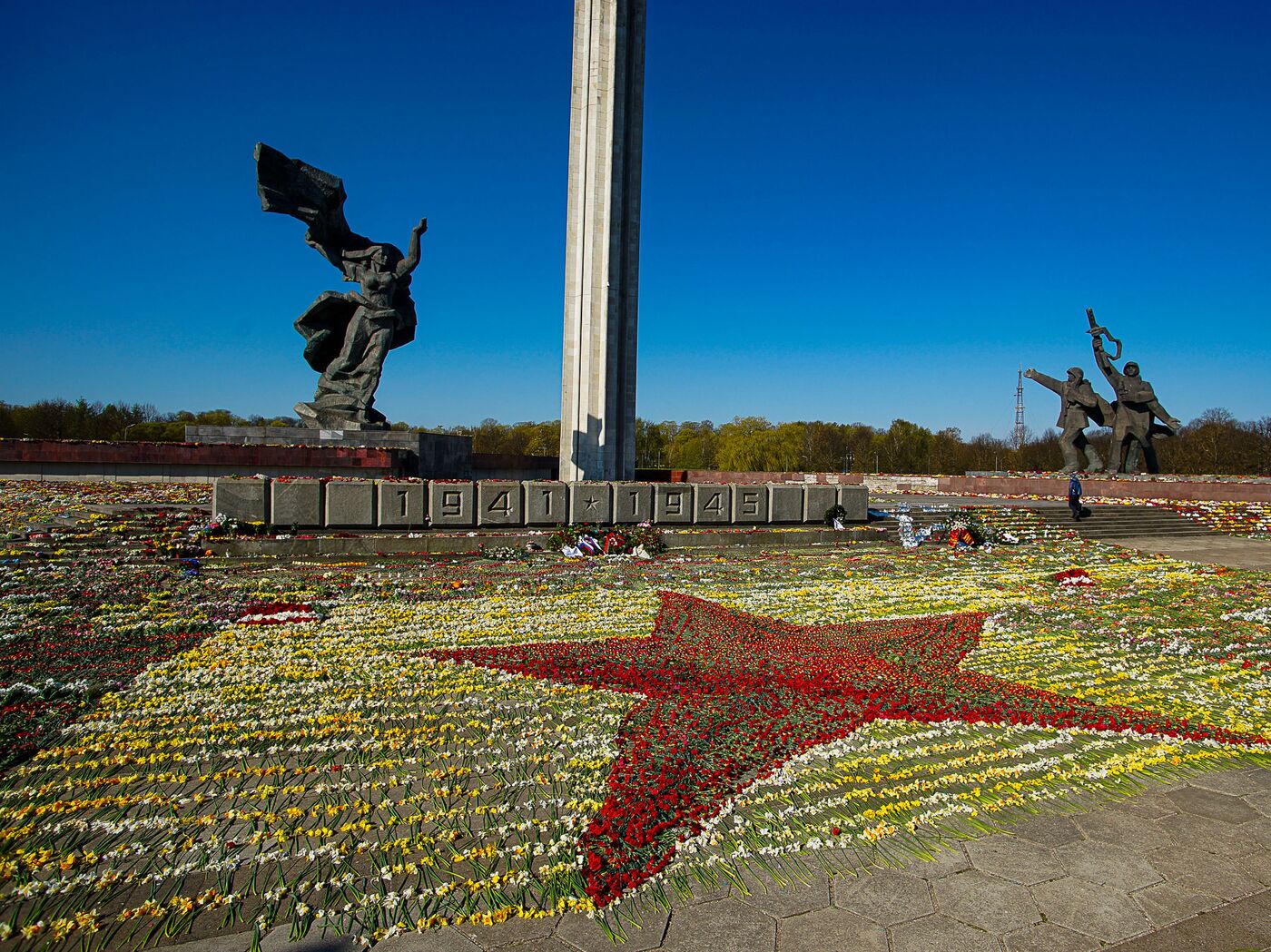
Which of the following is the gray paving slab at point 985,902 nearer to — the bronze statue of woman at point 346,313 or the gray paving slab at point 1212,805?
the gray paving slab at point 1212,805

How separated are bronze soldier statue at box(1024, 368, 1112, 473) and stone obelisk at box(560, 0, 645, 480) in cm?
1968

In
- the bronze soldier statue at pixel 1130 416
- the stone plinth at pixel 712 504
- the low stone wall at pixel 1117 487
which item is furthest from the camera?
the bronze soldier statue at pixel 1130 416

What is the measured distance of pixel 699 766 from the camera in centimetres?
371

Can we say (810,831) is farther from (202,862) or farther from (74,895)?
(74,895)

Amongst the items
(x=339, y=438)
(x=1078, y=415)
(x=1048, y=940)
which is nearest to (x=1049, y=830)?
(x=1048, y=940)

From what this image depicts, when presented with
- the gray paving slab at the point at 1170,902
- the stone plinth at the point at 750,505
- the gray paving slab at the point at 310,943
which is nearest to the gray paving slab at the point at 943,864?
the gray paving slab at the point at 1170,902

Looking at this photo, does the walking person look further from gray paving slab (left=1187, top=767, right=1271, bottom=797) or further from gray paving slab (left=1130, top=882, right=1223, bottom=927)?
gray paving slab (left=1130, top=882, right=1223, bottom=927)

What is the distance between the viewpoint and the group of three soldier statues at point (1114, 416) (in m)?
30.2

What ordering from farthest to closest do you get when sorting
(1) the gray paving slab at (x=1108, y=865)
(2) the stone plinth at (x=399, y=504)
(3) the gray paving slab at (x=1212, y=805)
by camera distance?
(2) the stone plinth at (x=399, y=504) < (3) the gray paving slab at (x=1212, y=805) < (1) the gray paving slab at (x=1108, y=865)

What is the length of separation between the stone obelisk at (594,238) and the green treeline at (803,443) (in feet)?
45.2

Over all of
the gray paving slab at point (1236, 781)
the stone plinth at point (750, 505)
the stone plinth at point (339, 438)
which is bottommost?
the gray paving slab at point (1236, 781)

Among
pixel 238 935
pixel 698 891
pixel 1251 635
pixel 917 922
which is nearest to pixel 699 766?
pixel 698 891

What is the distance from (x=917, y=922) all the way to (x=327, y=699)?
141 inches

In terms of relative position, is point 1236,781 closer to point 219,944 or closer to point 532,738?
point 532,738
